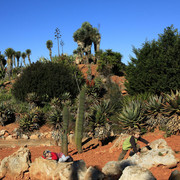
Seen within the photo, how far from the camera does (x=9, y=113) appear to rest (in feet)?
59.8

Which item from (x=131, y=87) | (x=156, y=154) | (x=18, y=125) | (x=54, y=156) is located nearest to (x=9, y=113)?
(x=18, y=125)

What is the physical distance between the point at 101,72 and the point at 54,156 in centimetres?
2371

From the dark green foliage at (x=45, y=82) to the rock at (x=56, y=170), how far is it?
15.2m

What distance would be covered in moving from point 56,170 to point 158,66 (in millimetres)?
13971

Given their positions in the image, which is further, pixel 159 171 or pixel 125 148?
pixel 125 148

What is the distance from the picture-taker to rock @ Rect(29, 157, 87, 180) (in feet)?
19.7

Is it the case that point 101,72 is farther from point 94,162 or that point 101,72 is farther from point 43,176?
point 43,176

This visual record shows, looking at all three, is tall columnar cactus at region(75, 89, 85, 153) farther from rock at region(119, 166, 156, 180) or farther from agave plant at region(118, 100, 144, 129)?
rock at region(119, 166, 156, 180)

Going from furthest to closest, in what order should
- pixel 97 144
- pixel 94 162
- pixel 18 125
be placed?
pixel 18 125 < pixel 97 144 < pixel 94 162

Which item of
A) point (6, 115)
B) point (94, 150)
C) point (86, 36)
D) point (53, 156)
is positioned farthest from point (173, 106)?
point (86, 36)

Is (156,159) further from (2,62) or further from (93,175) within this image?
(2,62)

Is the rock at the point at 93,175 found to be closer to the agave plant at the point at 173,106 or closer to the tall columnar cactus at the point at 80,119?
the tall columnar cactus at the point at 80,119

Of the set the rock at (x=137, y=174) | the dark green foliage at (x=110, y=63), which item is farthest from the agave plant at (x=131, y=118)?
the dark green foliage at (x=110, y=63)

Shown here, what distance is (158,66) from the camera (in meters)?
17.8
